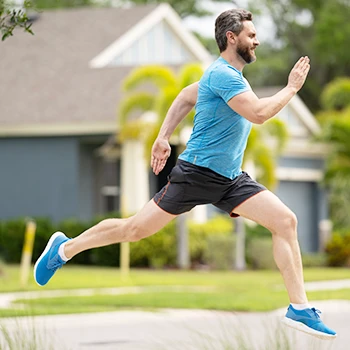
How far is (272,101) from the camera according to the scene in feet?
23.1

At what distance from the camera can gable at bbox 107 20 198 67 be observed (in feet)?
97.8

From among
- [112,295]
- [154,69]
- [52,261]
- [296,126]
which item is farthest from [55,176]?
[52,261]

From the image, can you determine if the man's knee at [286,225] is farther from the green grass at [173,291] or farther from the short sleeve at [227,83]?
the green grass at [173,291]

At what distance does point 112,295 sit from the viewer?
16453 millimetres

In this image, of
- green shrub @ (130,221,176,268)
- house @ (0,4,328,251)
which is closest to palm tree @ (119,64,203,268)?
green shrub @ (130,221,176,268)

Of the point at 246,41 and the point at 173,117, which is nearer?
the point at 246,41

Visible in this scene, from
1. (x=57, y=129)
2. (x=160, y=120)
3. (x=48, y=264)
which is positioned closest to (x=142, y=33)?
(x=57, y=129)

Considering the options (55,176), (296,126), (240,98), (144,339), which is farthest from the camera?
(296,126)

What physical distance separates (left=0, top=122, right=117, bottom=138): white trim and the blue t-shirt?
62.6ft

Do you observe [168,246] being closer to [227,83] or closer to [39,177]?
[39,177]

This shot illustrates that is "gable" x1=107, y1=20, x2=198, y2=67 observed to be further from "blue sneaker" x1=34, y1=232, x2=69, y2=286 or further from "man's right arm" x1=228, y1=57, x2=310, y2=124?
"man's right arm" x1=228, y1=57, x2=310, y2=124

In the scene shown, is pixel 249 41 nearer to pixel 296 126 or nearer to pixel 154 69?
pixel 154 69

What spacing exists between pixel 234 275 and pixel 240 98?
54.1 ft

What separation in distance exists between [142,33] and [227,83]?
23.1m
